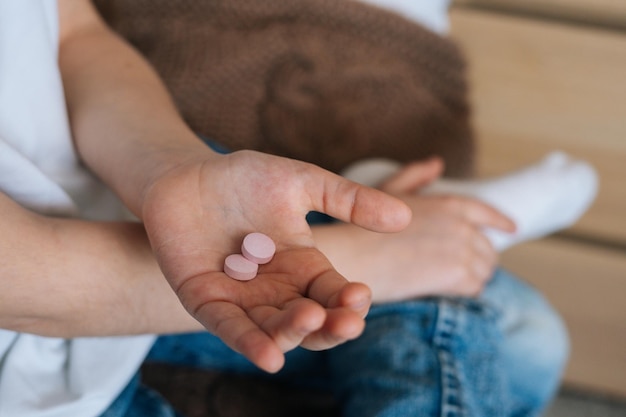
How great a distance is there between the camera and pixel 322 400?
0.64 m

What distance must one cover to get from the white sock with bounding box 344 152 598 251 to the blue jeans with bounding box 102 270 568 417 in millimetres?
123

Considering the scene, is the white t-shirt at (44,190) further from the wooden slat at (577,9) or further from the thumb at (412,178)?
the wooden slat at (577,9)

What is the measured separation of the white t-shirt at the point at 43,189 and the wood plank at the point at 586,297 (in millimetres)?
739

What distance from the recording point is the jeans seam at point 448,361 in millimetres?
513

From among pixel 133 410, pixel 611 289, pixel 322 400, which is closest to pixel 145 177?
pixel 133 410

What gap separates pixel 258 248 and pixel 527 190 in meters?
0.50

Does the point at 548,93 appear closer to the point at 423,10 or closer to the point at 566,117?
the point at 566,117

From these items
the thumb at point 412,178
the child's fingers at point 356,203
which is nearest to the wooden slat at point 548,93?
the thumb at point 412,178

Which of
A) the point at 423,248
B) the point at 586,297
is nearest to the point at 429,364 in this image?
the point at 423,248

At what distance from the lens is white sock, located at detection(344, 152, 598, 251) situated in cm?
76

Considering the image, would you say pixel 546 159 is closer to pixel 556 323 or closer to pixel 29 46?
pixel 556 323

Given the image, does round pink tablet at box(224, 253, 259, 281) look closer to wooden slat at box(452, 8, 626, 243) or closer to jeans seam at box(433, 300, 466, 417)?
jeans seam at box(433, 300, 466, 417)

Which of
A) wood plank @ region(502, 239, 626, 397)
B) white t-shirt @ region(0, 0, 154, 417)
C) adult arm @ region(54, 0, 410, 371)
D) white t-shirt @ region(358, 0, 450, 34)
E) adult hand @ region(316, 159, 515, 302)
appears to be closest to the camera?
adult arm @ region(54, 0, 410, 371)

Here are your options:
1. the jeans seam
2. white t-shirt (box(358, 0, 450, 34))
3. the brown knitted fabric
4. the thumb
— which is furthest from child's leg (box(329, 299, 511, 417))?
white t-shirt (box(358, 0, 450, 34))
